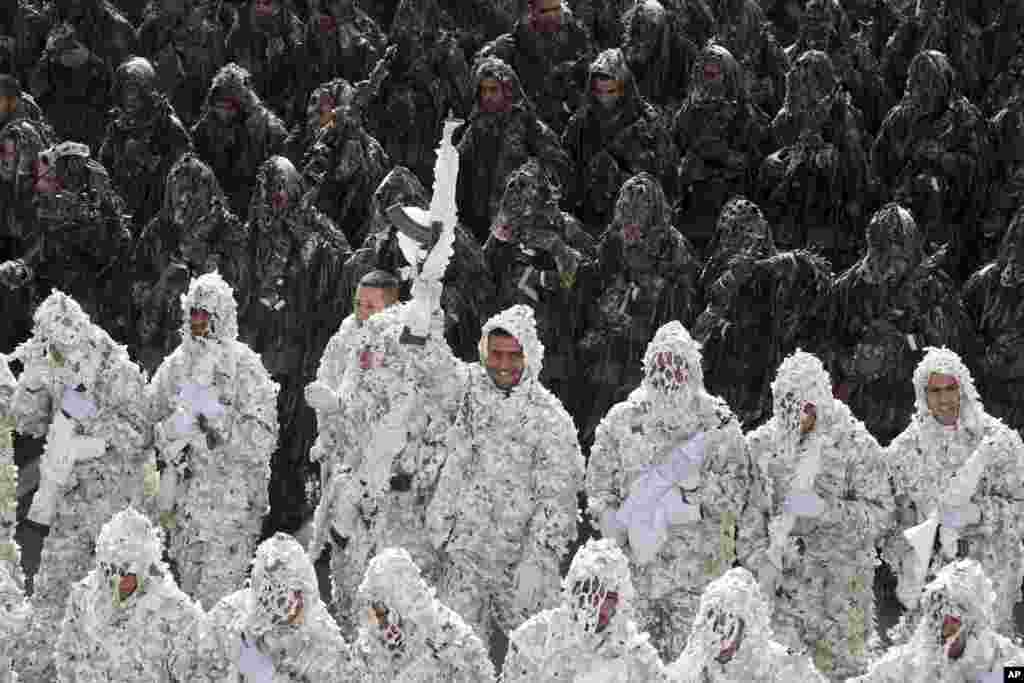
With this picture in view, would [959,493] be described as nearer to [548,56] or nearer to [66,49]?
[548,56]

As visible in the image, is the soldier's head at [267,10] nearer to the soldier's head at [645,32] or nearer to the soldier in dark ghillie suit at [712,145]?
the soldier's head at [645,32]

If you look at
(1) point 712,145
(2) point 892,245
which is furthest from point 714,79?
(2) point 892,245

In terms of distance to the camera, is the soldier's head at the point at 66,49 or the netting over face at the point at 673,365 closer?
the netting over face at the point at 673,365

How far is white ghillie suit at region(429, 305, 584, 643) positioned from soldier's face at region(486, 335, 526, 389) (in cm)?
3

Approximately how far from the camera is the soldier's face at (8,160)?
20984 mm

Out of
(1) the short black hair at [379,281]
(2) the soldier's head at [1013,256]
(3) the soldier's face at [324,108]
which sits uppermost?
(3) the soldier's face at [324,108]

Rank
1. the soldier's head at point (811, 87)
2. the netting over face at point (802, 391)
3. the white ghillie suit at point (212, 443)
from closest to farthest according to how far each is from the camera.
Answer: the netting over face at point (802, 391) → the white ghillie suit at point (212, 443) → the soldier's head at point (811, 87)

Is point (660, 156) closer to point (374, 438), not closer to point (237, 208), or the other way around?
point (237, 208)

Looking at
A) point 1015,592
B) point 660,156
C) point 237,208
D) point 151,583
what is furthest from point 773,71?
point 151,583

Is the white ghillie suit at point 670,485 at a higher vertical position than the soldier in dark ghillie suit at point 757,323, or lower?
lower

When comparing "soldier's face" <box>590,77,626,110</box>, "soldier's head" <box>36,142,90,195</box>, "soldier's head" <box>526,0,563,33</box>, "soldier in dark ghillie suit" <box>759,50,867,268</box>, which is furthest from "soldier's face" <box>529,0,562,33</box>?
"soldier's head" <box>36,142,90,195</box>

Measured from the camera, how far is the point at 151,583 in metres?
14.8

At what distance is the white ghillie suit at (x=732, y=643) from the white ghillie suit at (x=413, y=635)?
105 centimetres

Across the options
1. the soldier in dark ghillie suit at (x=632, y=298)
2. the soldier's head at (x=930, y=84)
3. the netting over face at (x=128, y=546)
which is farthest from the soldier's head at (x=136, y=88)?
the netting over face at (x=128, y=546)
